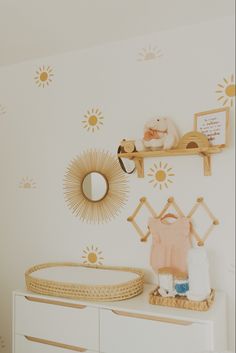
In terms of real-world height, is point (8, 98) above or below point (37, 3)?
below

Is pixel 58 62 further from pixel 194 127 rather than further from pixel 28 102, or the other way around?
pixel 194 127

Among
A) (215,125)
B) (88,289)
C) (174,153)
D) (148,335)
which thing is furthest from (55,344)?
(215,125)

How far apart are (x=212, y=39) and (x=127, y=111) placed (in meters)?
0.62

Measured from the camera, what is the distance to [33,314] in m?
2.07

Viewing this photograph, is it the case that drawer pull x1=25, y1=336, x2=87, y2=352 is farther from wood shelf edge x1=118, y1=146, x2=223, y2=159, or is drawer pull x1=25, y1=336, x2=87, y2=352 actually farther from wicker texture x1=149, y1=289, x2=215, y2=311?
wood shelf edge x1=118, y1=146, x2=223, y2=159

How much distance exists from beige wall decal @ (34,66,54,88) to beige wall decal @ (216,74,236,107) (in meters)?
1.14

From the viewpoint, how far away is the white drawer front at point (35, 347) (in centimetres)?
198

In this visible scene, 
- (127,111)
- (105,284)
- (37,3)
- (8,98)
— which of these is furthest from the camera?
(8,98)

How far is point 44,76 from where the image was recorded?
8.44 feet

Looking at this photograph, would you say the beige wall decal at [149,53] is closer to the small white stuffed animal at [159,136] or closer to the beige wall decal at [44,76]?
the small white stuffed animal at [159,136]

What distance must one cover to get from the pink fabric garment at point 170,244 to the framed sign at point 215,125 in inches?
18.4

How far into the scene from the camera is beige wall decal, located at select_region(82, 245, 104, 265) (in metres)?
2.36

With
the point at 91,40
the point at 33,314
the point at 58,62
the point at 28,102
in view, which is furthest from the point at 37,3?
the point at 33,314

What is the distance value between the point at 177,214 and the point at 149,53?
96 centimetres
